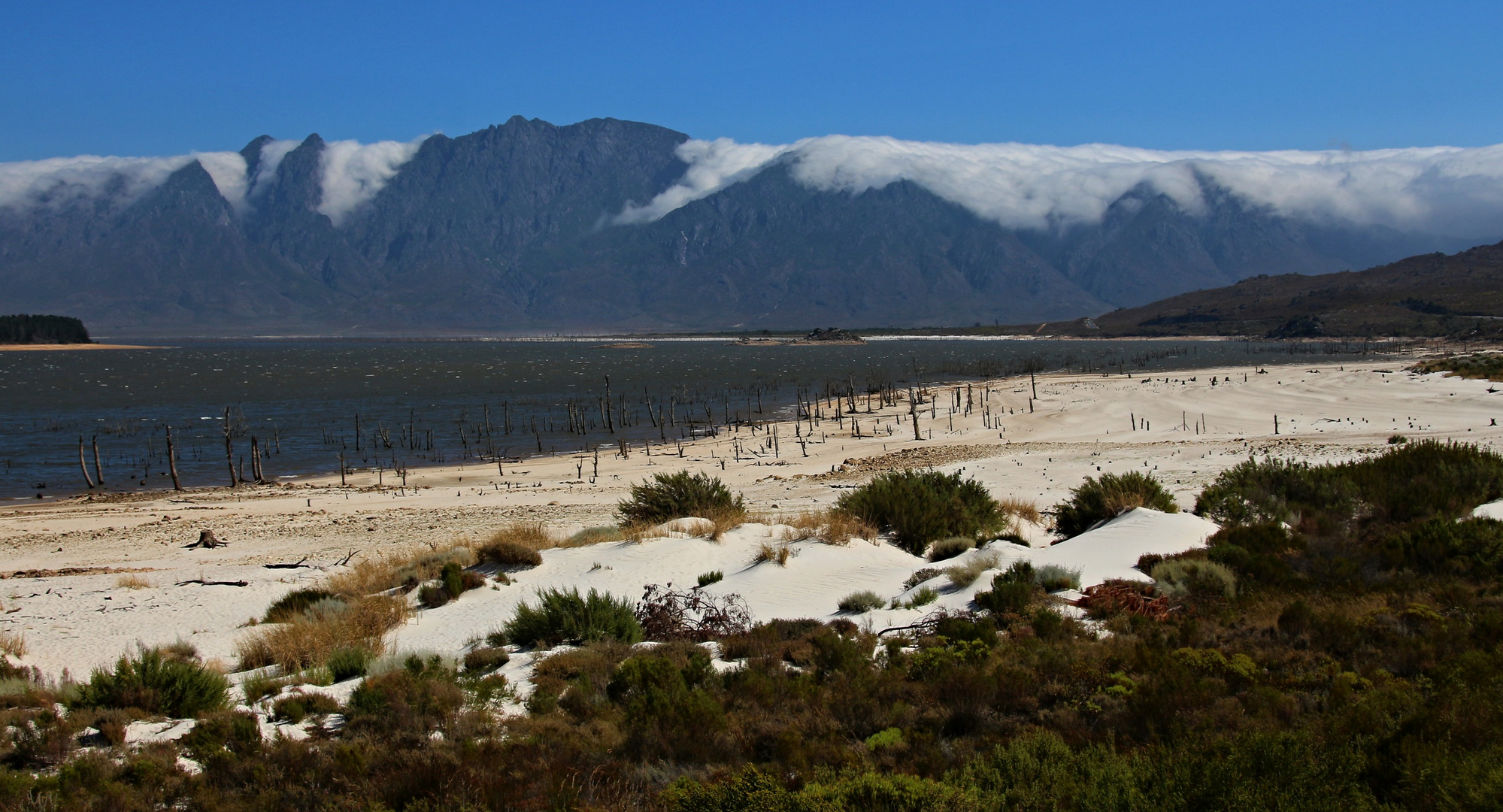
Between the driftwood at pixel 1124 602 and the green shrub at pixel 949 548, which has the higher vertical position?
the driftwood at pixel 1124 602

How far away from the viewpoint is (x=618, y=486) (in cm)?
3023

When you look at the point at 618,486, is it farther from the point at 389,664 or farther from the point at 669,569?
the point at 389,664

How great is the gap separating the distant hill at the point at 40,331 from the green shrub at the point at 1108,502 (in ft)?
659

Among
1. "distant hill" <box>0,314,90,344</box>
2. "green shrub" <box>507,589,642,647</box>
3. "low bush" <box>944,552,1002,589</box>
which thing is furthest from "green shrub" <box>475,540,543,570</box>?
"distant hill" <box>0,314,90,344</box>

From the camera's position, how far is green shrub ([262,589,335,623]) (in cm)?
1094

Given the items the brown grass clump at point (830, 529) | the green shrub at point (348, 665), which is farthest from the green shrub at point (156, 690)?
the brown grass clump at point (830, 529)

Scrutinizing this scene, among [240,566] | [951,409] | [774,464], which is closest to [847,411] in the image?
[951,409]

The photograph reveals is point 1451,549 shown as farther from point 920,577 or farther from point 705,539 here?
point 705,539

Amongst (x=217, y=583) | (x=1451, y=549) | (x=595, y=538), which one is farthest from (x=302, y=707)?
(x=1451, y=549)

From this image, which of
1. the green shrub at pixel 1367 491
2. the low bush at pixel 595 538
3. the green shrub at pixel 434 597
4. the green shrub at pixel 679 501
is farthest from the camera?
the green shrub at pixel 679 501

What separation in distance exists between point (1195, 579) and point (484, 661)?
754 centimetres

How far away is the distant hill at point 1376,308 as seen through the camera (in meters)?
125

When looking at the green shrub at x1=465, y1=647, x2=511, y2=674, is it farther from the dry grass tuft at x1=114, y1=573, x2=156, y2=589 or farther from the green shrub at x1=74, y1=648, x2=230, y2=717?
the dry grass tuft at x1=114, y1=573, x2=156, y2=589

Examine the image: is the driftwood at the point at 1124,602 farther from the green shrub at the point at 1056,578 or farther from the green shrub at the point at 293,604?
the green shrub at the point at 293,604
